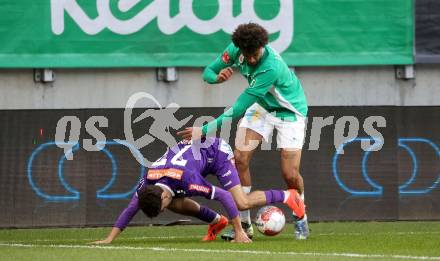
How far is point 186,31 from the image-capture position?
17.4 m

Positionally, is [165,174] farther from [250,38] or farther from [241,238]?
[250,38]

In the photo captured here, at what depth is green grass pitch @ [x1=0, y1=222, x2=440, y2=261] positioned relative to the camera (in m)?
9.10

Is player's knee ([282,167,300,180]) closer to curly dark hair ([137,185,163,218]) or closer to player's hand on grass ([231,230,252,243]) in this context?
player's hand on grass ([231,230,252,243])

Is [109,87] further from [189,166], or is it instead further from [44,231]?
[189,166]

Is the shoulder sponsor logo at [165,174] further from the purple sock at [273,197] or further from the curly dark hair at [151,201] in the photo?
the purple sock at [273,197]

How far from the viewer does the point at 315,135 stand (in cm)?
1498

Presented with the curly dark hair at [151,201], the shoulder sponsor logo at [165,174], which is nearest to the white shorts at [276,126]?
the shoulder sponsor logo at [165,174]

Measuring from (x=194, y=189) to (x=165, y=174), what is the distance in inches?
12.1

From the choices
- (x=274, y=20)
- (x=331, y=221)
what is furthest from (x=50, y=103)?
(x=331, y=221)

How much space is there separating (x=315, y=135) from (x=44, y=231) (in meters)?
3.85

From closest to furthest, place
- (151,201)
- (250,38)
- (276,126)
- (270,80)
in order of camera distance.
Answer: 1. (151,201)
2. (250,38)
3. (270,80)
4. (276,126)

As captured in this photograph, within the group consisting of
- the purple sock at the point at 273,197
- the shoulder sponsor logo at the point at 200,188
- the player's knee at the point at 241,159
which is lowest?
the purple sock at the point at 273,197

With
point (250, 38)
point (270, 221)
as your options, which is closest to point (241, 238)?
point (270, 221)

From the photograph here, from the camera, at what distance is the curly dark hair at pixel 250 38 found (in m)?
10.5
